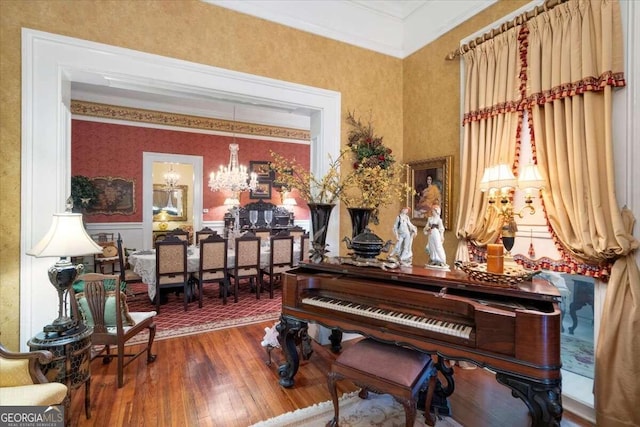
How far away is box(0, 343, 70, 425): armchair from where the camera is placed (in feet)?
5.29

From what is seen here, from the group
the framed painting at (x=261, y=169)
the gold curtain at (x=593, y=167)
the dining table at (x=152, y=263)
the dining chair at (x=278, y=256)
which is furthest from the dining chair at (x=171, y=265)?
the gold curtain at (x=593, y=167)

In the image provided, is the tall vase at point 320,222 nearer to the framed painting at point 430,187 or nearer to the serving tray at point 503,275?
the framed painting at point 430,187

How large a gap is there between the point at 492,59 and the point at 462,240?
1647 millimetres

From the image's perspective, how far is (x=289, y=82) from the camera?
319cm

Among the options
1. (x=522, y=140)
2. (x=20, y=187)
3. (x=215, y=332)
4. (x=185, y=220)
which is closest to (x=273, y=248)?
(x=215, y=332)

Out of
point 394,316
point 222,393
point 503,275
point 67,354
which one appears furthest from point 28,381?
point 503,275

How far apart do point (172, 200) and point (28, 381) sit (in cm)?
819

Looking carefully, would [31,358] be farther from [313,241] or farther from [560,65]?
[560,65]

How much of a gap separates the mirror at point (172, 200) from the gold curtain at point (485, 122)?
828 centimetres

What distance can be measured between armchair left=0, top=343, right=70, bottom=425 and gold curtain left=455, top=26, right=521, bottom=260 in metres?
3.11

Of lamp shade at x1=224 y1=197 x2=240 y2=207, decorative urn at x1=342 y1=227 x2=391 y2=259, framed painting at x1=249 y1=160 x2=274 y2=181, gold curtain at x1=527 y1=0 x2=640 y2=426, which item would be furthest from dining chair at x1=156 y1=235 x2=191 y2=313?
gold curtain at x1=527 y1=0 x2=640 y2=426

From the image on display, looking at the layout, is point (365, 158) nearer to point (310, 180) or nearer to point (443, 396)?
point (310, 180)

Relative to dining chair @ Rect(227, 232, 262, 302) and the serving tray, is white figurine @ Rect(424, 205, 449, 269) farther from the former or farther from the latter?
dining chair @ Rect(227, 232, 262, 302)

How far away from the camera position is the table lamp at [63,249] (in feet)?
6.64
